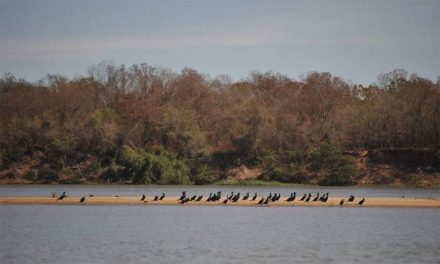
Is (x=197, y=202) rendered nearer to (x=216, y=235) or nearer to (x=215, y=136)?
(x=216, y=235)

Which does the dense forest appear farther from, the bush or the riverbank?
the riverbank

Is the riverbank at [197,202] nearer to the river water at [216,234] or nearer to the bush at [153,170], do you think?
the river water at [216,234]

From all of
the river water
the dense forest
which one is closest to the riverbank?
the river water

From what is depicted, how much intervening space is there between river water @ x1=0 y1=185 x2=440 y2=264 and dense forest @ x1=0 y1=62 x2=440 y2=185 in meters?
35.1

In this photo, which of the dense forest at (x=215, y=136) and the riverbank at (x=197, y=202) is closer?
the riverbank at (x=197, y=202)

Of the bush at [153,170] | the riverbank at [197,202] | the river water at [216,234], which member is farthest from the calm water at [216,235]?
the bush at [153,170]

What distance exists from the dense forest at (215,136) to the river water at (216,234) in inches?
1382

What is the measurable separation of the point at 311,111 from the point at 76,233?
3214 inches

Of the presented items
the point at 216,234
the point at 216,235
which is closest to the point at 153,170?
the point at 216,234

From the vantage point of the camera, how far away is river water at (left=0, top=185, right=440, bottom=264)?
37969 millimetres

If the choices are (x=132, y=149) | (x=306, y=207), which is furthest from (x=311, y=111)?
(x=306, y=207)

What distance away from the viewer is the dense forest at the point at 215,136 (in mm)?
100438

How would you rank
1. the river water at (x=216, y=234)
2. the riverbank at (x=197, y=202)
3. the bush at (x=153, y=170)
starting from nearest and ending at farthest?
the river water at (x=216, y=234) < the riverbank at (x=197, y=202) < the bush at (x=153, y=170)

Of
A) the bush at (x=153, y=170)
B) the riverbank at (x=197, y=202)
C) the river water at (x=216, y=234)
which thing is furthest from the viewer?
the bush at (x=153, y=170)
